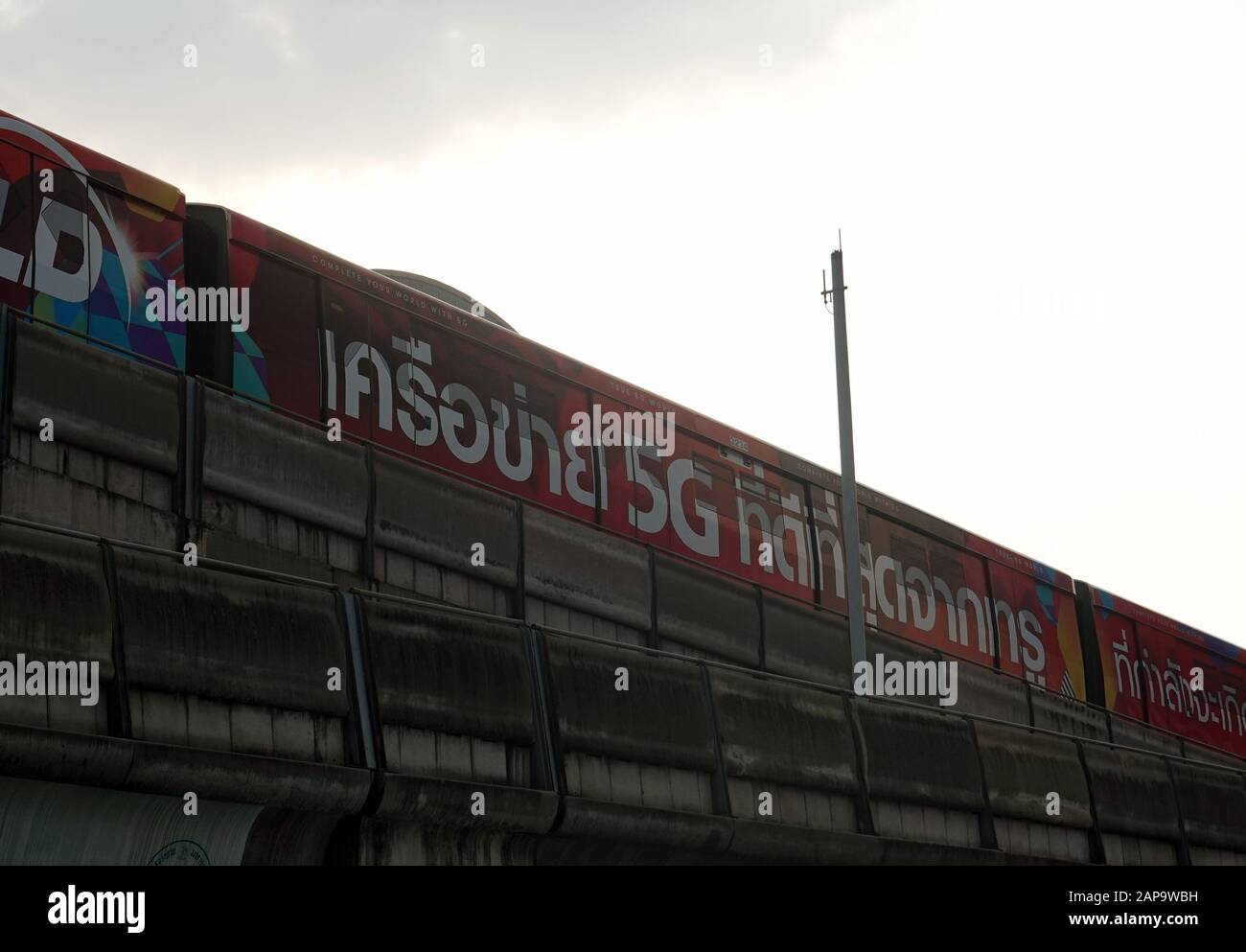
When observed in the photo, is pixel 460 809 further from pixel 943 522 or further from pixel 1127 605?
pixel 1127 605

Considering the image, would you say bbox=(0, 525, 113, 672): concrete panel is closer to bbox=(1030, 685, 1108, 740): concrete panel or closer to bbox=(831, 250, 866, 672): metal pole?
bbox=(831, 250, 866, 672): metal pole

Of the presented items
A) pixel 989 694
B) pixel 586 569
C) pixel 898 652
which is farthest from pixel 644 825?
pixel 989 694

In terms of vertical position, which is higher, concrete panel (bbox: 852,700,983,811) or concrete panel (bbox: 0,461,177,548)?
concrete panel (bbox: 0,461,177,548)

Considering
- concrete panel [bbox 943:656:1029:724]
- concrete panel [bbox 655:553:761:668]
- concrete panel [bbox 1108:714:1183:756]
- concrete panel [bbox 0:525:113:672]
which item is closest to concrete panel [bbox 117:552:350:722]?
concrete panel [bbox 0:525:113:672]

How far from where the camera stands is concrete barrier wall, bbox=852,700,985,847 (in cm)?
1483

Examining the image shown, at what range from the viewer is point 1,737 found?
848 cm

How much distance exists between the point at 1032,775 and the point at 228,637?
9.48 meters

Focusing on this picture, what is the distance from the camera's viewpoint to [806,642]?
2398cm

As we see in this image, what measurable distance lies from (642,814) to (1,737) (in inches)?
197

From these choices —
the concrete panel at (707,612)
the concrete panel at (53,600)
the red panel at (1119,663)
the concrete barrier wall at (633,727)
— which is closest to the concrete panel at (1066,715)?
the red panel at (1119,663)

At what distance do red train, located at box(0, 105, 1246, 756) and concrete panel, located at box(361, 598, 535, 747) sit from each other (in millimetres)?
6599
